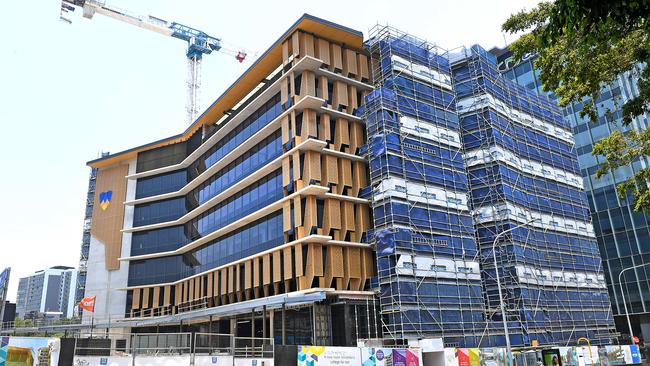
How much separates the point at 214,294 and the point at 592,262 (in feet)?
118

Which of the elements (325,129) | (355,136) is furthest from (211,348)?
(355,136)

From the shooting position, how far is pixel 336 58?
141ft

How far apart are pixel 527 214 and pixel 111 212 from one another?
48450mm

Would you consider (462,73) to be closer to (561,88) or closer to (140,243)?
(561,88)

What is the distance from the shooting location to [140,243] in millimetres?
60969

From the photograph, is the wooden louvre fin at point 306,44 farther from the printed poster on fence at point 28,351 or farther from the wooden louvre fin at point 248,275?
the printed poster on fence at point 28,351

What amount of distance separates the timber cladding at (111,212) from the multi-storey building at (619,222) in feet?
172

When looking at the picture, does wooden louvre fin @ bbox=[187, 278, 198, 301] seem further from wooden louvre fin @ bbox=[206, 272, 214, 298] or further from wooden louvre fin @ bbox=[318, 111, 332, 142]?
wooden louvre fin @ bbox=[318, 111, 332, 142]

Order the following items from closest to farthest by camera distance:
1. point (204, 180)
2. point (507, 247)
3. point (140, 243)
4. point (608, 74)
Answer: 1. point (608, 74)
2. point (507, 247)
3. point (204, 180)
4. point (140, 243)

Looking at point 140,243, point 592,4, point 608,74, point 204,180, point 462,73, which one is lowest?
point 592,4

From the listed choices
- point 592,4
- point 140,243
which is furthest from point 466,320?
point 140,243

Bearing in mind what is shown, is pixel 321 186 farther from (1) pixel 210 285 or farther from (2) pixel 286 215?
(1) pixel 210 285

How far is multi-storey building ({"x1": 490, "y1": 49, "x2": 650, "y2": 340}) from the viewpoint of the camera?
5769 centimetres

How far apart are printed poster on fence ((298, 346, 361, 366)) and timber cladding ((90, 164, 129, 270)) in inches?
1785
